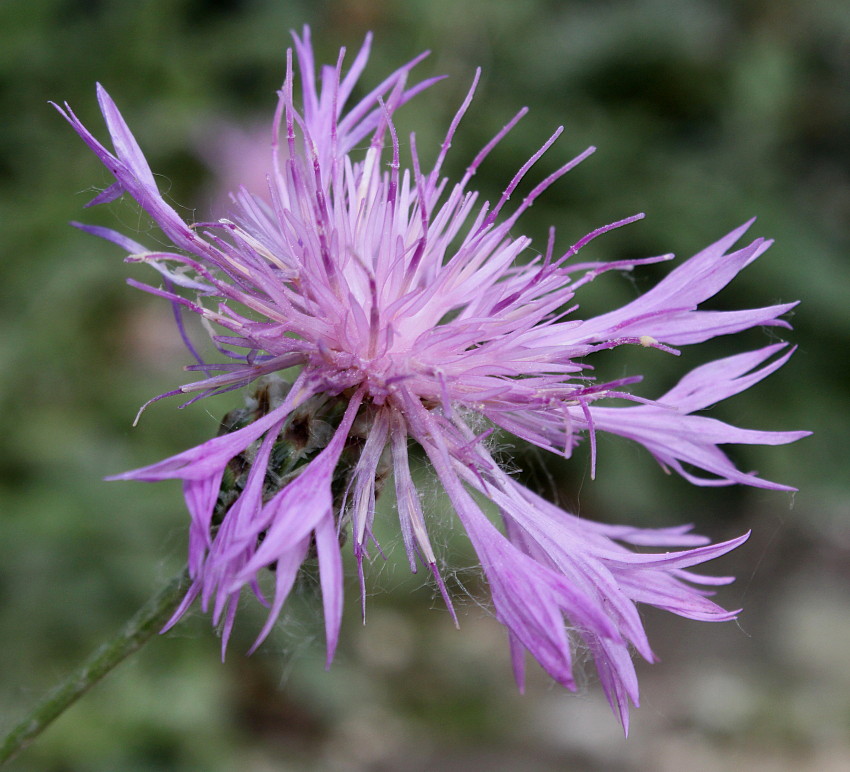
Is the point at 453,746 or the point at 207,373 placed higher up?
the point at 207,373

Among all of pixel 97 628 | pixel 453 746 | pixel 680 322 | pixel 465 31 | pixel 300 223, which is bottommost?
pixel 453 746

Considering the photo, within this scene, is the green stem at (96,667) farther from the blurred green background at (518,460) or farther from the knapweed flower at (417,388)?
the blurred green background at (518,460)

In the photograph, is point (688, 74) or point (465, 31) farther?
point (688, 74)

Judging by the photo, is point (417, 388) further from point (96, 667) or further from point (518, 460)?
point (518, 460)

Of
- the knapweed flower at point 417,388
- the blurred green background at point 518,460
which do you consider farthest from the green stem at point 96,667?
the blurred green background at point 518,460

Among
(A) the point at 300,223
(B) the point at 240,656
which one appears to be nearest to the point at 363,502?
(A) the point at 300,223

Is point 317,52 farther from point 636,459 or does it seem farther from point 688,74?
point 636,459

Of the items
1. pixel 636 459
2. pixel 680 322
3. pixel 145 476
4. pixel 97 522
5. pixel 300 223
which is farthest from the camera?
pixel 636 459
